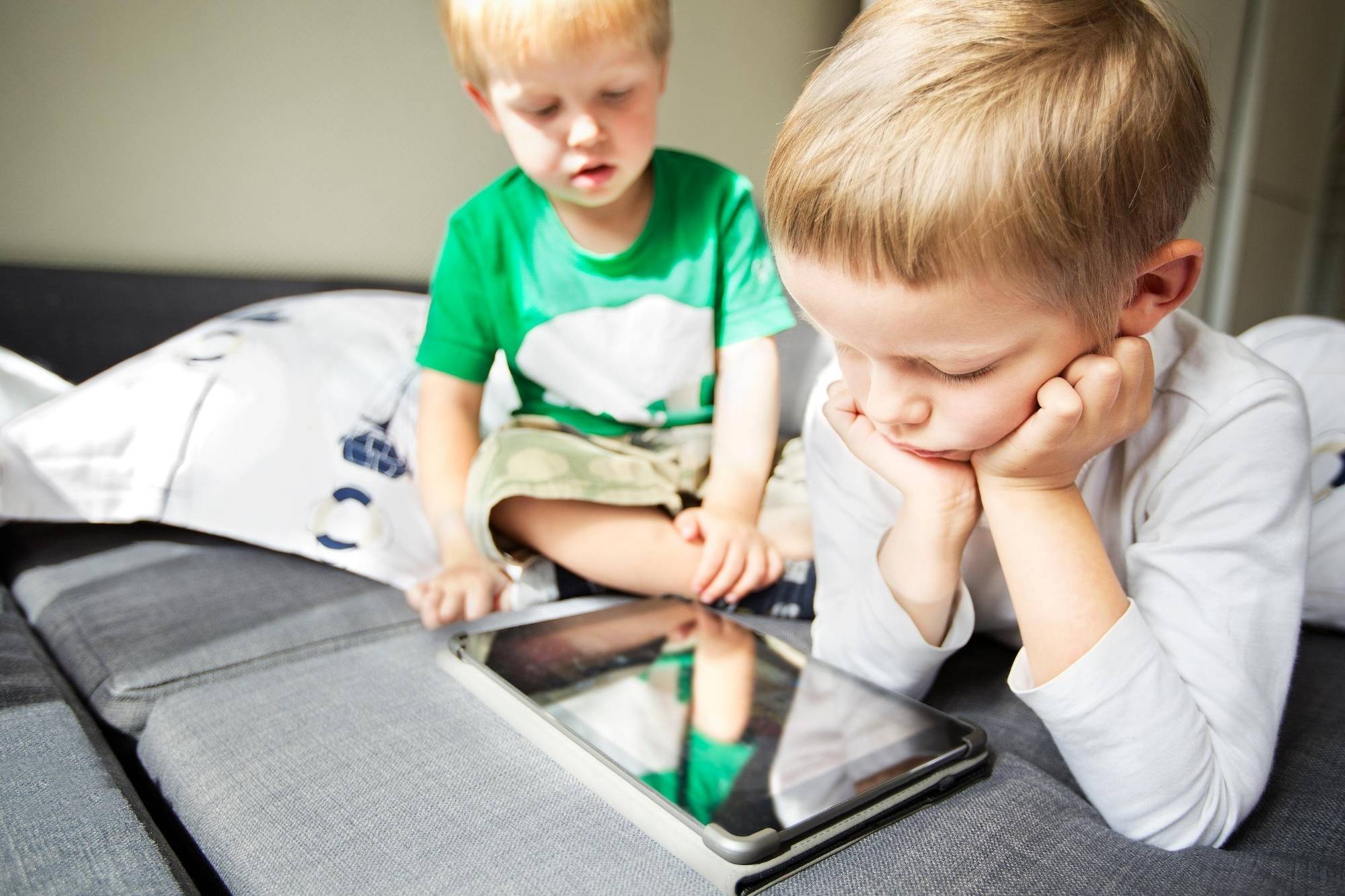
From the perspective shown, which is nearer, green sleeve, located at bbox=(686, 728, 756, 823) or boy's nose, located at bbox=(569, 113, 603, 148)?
green sleeve, located at bbox=(686, 728, 756, 823)

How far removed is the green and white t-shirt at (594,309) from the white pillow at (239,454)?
13 cm

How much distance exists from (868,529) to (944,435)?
23cm

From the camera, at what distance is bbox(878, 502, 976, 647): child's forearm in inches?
23.1

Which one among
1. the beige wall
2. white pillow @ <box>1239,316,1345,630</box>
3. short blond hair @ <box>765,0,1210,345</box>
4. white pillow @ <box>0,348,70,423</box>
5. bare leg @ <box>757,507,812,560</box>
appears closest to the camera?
short blond hair @ <box>765,0,1210,345</box>

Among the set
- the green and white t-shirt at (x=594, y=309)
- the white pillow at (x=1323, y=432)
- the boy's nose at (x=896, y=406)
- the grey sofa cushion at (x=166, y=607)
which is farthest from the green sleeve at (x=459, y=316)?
the white pillow at (x=1323, y=432)

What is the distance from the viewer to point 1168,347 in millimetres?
604

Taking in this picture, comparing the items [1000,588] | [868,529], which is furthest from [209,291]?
[1000,588]

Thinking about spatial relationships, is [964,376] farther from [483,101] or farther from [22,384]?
[22,384]

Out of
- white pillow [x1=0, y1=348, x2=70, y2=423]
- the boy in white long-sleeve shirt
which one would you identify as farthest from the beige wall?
the boy in white long-sleeve shirt

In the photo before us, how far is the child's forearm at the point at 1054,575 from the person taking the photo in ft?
1.68

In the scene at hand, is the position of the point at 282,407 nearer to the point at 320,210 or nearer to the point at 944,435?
the point at 320,210

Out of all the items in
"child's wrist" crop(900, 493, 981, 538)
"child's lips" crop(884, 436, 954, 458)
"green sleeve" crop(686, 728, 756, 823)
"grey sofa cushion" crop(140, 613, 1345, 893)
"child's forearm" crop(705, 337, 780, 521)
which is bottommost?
"grey sofa cushion" crop(140, 613, 1345, 893)

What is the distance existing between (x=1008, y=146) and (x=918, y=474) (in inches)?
9.1

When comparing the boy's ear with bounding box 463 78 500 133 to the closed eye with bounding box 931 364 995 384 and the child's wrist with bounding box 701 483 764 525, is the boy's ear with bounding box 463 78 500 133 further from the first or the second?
the closed eye with bounding box 931 364 995 384
